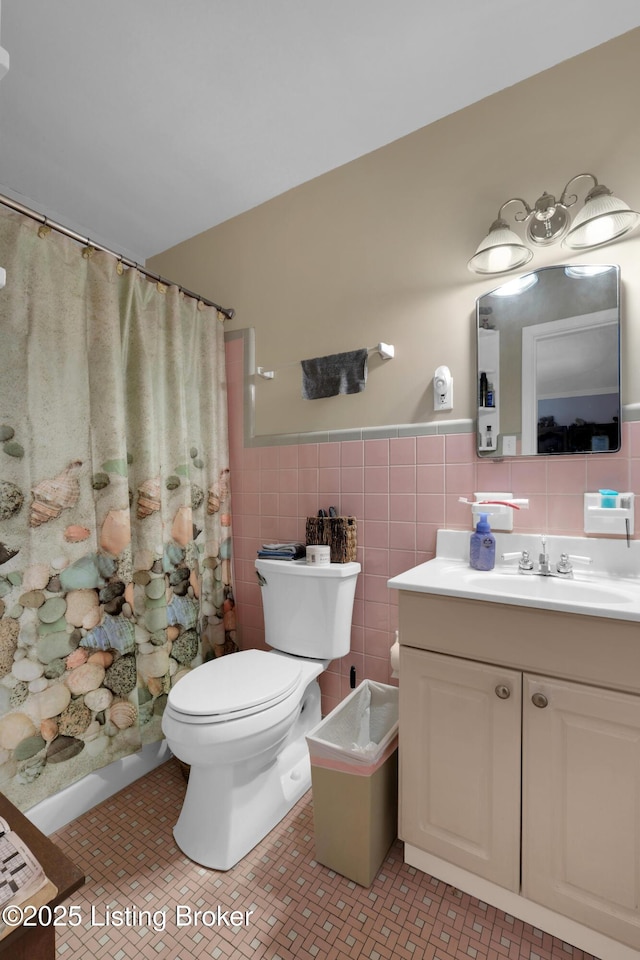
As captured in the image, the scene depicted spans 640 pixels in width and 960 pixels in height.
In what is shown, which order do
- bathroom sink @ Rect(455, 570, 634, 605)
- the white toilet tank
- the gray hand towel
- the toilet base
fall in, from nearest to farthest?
bathroom sink @ Rect(455, 570, 634, 605), the toilet base, the white toilet tank, the gray hand towel

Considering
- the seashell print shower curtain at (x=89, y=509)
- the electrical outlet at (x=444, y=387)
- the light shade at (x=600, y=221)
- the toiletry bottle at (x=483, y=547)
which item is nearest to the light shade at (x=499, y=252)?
the light shade at (x=600, y=221)

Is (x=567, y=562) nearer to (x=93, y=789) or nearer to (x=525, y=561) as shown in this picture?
(x=525, y=561)

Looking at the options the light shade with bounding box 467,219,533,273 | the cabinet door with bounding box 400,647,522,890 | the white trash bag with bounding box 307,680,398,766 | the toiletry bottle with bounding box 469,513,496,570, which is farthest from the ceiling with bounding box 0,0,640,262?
the white trash bag with bounding box 307,680,398,766

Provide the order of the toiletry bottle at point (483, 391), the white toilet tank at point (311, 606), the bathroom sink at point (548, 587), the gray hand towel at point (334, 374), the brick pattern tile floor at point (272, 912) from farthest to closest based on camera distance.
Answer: the gray hand towel at point (334, 374) → the white toilet tank at point (311, 606) → the toiletry bottle at point (483, 391) → the bathroom sink at point (548, 587) → the brick pattern tile floor at point (272, 912)

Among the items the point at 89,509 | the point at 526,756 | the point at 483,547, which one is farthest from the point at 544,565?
the point at 89,509

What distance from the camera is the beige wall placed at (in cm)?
134

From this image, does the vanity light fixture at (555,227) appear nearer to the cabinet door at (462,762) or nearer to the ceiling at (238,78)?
the ceiling at (238,78)

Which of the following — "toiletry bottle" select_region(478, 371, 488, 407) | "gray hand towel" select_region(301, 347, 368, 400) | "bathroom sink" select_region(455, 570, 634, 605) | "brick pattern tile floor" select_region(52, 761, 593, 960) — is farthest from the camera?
"gray hand towel" select_region(301, 347, 368, 400)

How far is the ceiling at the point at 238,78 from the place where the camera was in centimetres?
126

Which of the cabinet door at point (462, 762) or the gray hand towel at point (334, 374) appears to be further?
the gray hand towel at point (334, 374)

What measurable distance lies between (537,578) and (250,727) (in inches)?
36.9

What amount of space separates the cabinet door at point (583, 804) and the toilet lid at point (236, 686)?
2.28 ft

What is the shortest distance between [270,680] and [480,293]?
4.81 ft

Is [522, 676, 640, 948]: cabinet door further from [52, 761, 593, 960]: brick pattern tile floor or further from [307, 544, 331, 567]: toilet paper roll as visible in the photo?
[307, 544, 331, 567]: toilet paper roll
